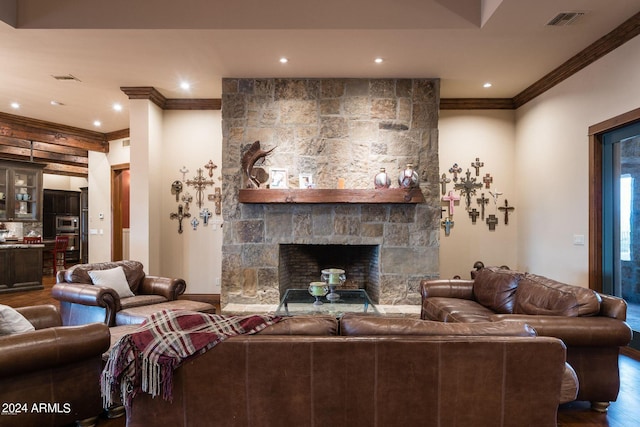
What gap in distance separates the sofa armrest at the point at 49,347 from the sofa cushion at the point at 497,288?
10.2 ft

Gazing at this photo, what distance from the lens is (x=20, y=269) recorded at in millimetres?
6586

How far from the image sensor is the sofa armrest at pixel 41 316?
96.1 inches

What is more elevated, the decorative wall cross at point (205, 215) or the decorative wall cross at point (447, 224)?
the decorative wall cross at point (205, 215)

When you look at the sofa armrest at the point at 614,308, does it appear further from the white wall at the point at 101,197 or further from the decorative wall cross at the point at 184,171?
the white wall at the point at 101,197

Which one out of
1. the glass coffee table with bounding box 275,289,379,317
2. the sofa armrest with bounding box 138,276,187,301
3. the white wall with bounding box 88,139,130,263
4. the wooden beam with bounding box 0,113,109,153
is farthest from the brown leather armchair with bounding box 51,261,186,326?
the wooden beam with bounding box 0,113,109,153

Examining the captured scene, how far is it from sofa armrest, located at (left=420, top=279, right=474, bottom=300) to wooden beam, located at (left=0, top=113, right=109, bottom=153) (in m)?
6.95

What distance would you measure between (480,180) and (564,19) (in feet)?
8.33

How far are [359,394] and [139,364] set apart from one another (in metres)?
0.99

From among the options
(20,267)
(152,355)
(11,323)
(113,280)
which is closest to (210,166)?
(113,280)

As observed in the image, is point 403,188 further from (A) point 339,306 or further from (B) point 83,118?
(B) point 83,118

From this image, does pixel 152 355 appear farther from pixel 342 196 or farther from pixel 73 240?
pixel 73 240

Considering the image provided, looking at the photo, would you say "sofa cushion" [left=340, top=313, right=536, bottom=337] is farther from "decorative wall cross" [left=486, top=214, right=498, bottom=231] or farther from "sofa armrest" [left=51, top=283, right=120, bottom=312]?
"decorative wall cross" [left=486, top=214, right=498, bottom=231]

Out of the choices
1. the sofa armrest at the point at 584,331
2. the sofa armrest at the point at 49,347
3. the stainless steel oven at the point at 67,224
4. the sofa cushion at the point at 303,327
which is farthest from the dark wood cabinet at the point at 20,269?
the sofa armrest at the point at 584,331

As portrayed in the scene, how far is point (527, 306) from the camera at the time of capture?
292cm
